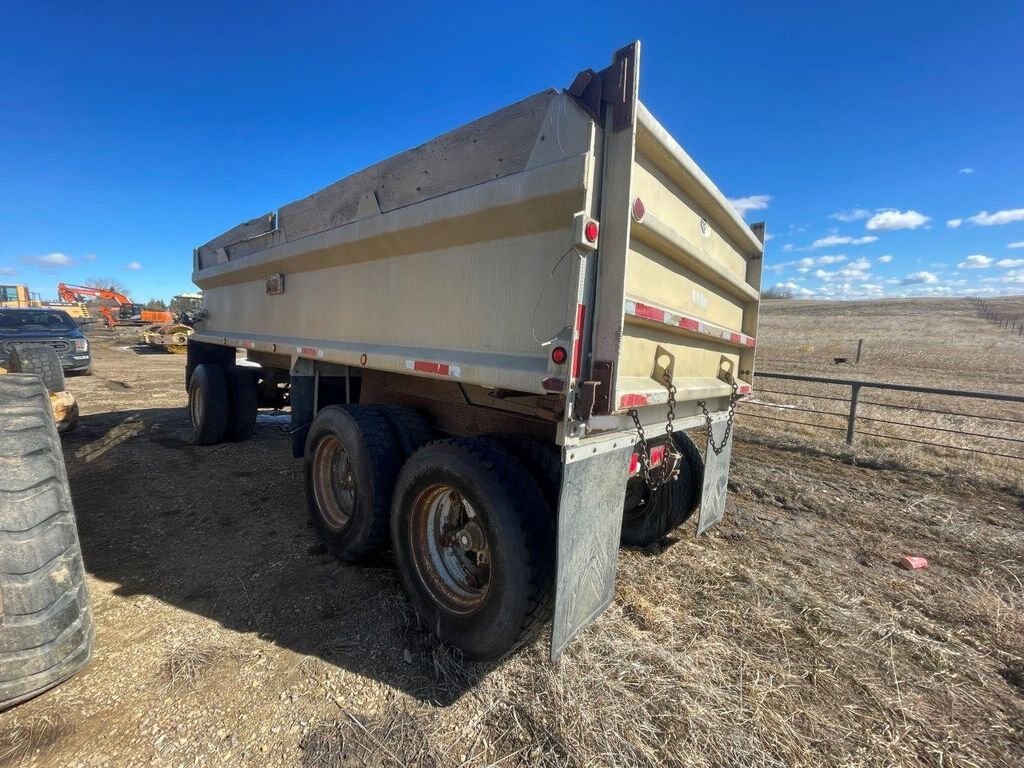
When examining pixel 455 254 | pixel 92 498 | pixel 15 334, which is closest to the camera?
pixel 455 254

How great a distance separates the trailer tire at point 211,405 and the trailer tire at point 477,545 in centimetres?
430

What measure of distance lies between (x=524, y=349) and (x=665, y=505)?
6.55 ft

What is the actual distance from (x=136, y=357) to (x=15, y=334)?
29.5 ft

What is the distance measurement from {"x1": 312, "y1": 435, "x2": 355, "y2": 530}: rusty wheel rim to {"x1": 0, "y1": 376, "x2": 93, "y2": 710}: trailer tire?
149cm

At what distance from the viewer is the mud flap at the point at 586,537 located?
2.07 metres

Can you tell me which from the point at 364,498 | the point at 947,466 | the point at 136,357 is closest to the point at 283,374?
the point at 364,498

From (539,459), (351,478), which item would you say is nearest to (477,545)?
(539,459)

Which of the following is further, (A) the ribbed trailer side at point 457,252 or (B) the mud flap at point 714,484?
(B) the mud flap at point 714,484

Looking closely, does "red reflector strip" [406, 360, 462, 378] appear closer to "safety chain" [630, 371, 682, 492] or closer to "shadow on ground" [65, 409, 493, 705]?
"safety chain" [630, 371, 682, 492]

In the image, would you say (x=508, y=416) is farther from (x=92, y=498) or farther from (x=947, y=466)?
(x=947, y=466)

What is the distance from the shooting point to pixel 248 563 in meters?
3.26

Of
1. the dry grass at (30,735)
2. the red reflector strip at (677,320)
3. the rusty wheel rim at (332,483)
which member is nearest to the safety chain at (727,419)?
the red reflector strip at (677,320)

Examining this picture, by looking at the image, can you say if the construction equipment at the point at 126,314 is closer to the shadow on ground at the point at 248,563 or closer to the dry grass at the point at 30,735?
the shadow on ground at the point at 248,563

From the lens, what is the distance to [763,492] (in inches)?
190
